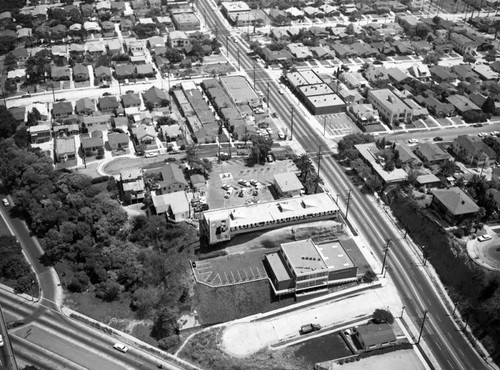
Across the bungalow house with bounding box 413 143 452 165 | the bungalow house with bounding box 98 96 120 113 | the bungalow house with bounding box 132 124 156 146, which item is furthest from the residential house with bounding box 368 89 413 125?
the bungalow house with bounding box 98 96 120 113

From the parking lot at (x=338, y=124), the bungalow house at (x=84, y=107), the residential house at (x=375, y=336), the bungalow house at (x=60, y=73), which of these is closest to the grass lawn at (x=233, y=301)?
the residential house at (x=375, y=336)

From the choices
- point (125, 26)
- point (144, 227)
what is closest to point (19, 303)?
point (144, 227)

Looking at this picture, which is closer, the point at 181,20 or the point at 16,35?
the point at 16,35

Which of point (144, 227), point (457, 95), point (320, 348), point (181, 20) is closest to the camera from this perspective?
point (320, 348)

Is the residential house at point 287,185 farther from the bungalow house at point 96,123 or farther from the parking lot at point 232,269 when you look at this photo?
the bungalow house at point 96,123

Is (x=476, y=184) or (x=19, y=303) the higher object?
(x=476, y=184)

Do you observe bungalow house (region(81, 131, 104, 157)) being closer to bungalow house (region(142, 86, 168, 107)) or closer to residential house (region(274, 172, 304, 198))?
bungalow house (region(142, 86, 168, 107))

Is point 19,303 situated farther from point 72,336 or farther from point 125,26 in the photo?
point 125,26
